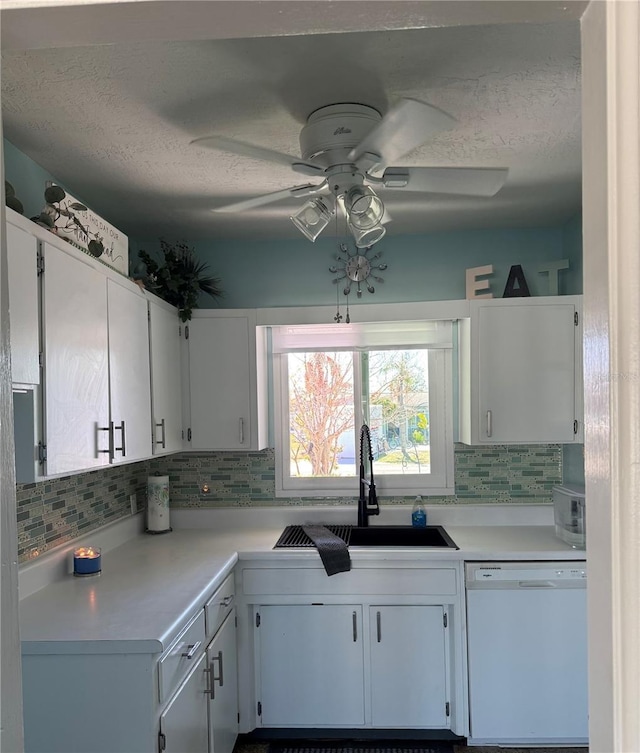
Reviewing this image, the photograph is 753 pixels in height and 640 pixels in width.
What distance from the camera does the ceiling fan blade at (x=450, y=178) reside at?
1.85m

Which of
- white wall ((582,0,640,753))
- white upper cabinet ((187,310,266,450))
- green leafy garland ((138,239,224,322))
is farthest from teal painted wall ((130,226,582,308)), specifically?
white wall ((582,0,640,753))

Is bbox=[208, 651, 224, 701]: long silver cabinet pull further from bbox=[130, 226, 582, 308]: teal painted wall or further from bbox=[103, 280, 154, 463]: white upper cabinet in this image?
bbox=[130, 226, 582, 308]: teal painted wall

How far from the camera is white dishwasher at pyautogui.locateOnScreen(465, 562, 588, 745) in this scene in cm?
271

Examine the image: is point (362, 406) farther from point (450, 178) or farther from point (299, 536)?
point (450, 178)

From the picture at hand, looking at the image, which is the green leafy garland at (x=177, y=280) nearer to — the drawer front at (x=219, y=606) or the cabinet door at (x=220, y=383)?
the cabinet door at (x=220, y=383)

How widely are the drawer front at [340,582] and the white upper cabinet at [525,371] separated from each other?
75 centimetres

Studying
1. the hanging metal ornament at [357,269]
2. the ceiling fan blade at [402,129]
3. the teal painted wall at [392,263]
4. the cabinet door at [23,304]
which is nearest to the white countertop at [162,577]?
the cabinet door at [23,304]

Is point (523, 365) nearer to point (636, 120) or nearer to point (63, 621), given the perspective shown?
point (63, 621)

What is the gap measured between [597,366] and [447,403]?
9.07 ft

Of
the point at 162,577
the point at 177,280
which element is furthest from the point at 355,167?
the point at 162,577

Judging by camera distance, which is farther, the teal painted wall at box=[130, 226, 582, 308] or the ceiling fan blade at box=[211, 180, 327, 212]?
the teal painted wall at box=[130, 226, 582, 308]

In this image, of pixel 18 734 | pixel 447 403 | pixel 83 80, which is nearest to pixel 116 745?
pixel 18 734

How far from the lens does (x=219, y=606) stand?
247cm

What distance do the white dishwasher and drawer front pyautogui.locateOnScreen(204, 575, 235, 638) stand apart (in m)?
1.09
